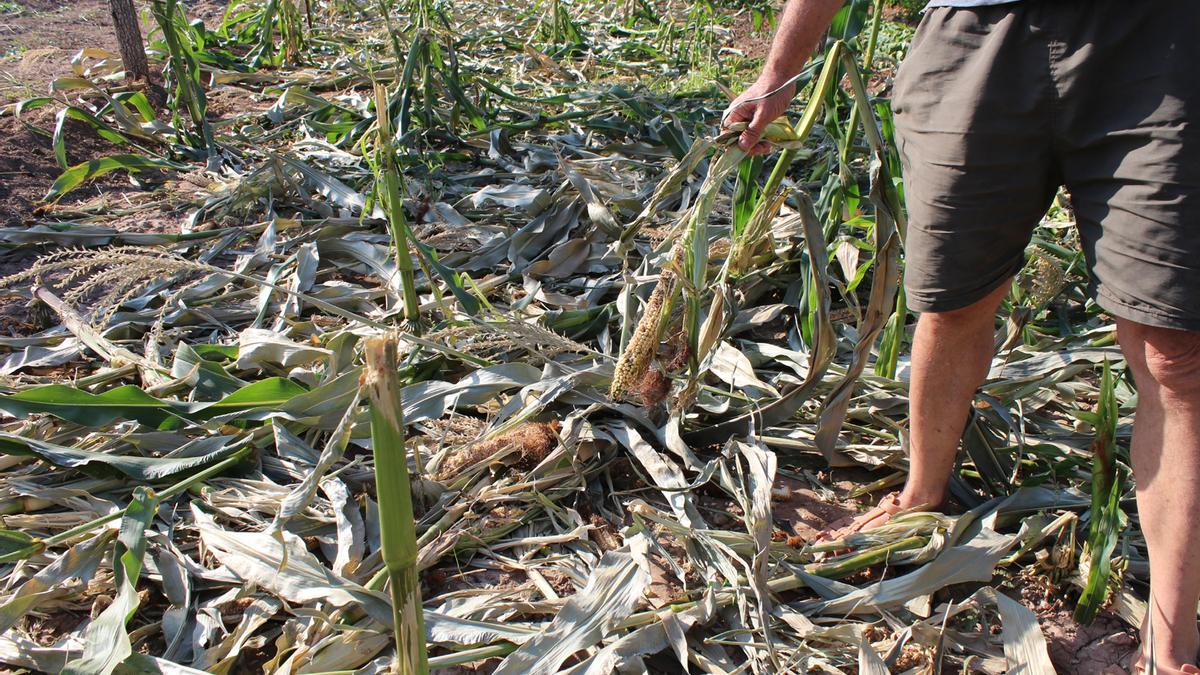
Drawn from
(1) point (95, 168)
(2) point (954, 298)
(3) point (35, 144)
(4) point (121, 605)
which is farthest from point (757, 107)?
(3) point (35, 144)

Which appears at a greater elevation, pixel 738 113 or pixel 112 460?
pixel 738 113

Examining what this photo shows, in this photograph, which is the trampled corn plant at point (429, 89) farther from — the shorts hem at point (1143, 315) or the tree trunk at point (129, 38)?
the shorts hem at point (1143, 315)

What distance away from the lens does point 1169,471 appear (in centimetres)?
146

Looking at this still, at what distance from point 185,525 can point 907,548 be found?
5.21 feet

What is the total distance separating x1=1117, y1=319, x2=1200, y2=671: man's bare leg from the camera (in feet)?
4.60

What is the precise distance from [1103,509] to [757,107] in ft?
3.52

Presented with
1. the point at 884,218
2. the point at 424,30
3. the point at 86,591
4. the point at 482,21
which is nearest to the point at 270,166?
the point at 424,30

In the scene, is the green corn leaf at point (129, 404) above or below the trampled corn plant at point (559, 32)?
below

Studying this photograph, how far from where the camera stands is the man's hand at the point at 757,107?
1.81m

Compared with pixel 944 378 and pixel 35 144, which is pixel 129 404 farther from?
pixel 35 144

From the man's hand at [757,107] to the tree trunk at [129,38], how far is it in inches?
159

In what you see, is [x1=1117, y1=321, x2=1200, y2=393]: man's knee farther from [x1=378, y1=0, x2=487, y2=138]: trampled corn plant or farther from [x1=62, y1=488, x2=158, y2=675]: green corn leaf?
[x1=378, y1=0, x2=487, y2=138]: trampled corn plant

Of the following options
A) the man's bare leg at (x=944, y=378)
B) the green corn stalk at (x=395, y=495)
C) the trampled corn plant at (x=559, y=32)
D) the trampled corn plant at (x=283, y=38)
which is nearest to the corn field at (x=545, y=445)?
the green corn stalk at (x=395, y=495)

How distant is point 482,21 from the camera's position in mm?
6664
